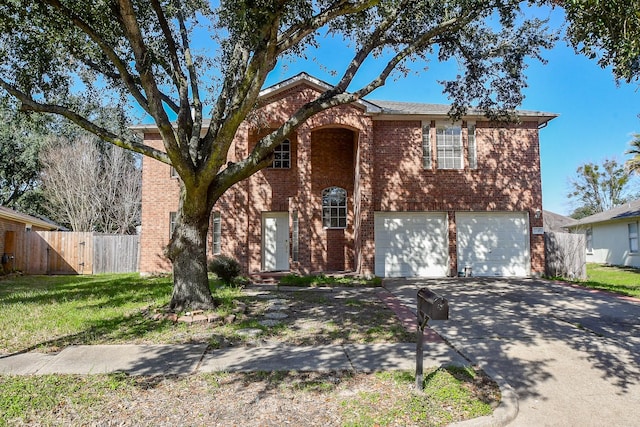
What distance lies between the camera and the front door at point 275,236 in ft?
49.1

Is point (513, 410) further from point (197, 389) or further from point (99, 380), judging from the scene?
point (99, 380)

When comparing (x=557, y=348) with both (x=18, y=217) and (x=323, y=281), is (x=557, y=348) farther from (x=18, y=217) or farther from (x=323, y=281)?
(x=18, y=217)

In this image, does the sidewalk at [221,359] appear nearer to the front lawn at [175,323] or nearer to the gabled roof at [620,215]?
the front lawn at [175,323]

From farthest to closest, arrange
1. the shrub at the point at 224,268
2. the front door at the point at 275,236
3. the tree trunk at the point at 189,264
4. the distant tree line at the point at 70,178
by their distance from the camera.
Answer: the distant tree line at the point at 70,178 < the front door at the point at 275,236 < the shrub at the point at 224,268 < the tree trunk at the point at 189,264

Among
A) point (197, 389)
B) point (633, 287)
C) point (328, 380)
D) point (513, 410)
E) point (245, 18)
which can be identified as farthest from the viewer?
point (633, 287)

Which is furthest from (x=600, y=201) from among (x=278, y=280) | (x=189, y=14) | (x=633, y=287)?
(x=189, y=14)

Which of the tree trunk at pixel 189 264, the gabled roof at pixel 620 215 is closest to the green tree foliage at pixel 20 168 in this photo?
the tree trunk at pixel 189 264

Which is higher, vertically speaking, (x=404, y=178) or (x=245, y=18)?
(x=245, y=18)

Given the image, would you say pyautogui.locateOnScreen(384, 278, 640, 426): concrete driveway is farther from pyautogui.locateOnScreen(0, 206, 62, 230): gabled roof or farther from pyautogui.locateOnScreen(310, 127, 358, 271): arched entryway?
pyautogui.locateOnScreen(0, 206, 62, 230): gabled roof

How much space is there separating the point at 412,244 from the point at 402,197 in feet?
5.77

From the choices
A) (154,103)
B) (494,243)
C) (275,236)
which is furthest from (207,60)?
(494,243)

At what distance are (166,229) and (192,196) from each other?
8758 millimetres

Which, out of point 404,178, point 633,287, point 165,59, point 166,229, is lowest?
point 633,287

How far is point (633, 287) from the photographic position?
12.5 metres
